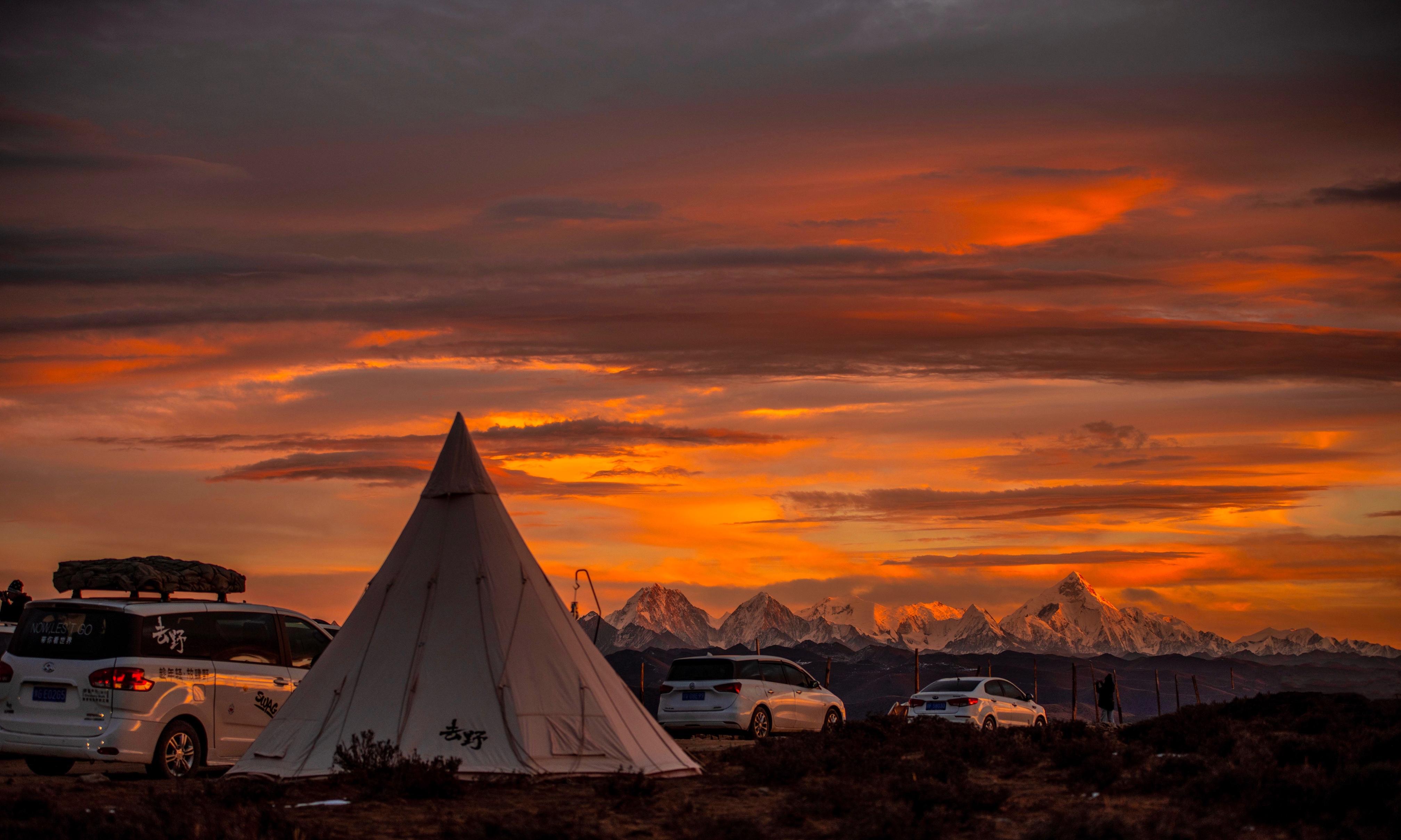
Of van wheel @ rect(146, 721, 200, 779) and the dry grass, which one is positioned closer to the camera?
the dry grass

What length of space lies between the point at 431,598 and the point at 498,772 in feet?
7.49

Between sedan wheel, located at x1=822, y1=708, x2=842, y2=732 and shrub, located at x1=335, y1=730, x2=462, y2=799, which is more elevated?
sedan wheel, located at x1=822, y1=708, x2=842, y2=732

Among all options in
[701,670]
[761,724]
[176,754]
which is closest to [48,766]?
[176,754]

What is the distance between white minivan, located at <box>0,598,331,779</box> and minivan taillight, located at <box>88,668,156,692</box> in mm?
12

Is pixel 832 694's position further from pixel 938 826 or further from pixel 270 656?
pixel 938 826

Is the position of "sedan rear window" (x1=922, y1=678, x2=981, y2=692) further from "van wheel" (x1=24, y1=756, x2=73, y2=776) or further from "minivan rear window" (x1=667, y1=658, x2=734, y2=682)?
"van wheel" (x1=24, y1=756, x2=73, y2=776)

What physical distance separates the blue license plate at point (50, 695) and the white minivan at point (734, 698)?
37.3ft

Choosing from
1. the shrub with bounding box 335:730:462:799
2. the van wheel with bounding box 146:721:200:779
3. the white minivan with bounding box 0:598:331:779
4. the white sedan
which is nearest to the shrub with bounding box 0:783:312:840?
the shrub with bounding box 335:730:462:799

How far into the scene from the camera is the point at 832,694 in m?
25.9

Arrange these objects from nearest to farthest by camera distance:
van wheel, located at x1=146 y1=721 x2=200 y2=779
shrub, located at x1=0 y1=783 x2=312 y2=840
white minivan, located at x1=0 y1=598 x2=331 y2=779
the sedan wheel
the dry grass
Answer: shrub, located at x1=0 y1=783 x2=312 y2=840, the dry grass, white minivan, located at x1=0 y1=598 x2=331 y2=779, van wheel, located at x1=146 y1=721 x2=200 y2=779, the sedan wheel

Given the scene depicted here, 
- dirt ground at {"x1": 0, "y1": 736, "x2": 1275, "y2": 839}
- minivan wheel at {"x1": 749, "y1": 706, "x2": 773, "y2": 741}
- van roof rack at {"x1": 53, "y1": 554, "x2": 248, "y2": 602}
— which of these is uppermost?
van roof rack at {"x1": 53, "y1": 554, "x2": 248, "y2": 602}

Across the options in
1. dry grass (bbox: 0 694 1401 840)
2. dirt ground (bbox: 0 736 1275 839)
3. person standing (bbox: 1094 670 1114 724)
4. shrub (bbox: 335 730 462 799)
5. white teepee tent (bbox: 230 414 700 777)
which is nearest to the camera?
dry grass (bbox: 0 694 1401 840)

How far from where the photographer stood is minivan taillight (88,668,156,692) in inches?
562

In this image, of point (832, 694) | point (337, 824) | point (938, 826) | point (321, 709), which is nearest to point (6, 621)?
point (321, 709)
